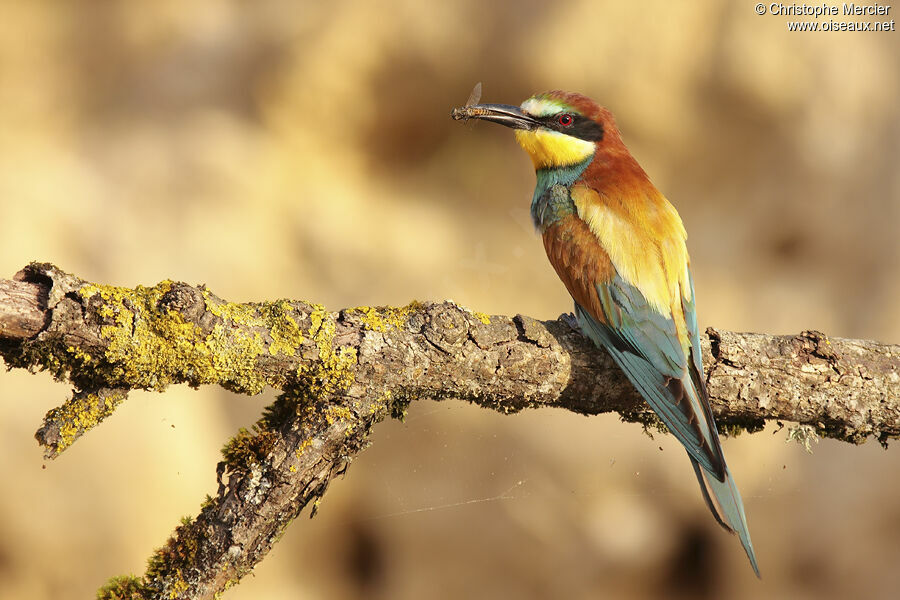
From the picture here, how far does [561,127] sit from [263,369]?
1074 millimetres

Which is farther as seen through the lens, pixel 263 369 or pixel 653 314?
pixel 653 314

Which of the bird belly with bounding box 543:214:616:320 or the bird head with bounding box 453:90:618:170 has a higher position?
the bird head with bounding box 453:90:618:170

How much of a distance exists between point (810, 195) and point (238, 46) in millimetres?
2036

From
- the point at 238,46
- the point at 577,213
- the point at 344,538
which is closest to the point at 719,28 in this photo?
the point at 577,213

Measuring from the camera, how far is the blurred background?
2.52m

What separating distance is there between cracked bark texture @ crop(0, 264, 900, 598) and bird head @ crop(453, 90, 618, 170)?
2.15 feet

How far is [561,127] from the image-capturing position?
6.41 ft

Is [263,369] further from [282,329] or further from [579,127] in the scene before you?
[579,127]

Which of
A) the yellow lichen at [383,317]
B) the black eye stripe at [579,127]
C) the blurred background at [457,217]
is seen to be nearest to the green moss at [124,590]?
the yellow lichen at [383,317]

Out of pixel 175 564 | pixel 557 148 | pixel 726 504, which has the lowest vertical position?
pixel 726 504

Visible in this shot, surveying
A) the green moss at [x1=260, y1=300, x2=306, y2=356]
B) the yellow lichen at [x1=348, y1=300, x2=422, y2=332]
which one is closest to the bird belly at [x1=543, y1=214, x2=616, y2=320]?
the yellow lichen at [x1=348, y1=300, x2=422, y2=332]

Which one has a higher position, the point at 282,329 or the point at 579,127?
the point at 579,127

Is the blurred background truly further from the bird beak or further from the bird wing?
the bird wing

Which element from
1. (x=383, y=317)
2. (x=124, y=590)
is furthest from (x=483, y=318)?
(x=124, y=590)
